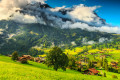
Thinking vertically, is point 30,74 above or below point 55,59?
below

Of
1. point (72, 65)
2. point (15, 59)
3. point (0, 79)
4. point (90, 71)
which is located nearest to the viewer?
point (0, 79)

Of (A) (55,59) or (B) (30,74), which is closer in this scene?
(B) (30,74)

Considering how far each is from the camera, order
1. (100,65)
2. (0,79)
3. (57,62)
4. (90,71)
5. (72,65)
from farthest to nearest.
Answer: (100,65)
(72,65)
(90,71)
(57,62)
(0,79)

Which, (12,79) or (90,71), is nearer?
(12,79)

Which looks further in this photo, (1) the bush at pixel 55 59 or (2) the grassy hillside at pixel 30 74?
(1) the bush at pixel 55 59

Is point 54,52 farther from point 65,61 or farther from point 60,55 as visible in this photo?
point 65,61

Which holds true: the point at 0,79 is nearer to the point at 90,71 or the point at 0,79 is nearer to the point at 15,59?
the point at 15,59

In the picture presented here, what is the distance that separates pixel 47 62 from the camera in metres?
51.9

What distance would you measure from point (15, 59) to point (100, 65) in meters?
152

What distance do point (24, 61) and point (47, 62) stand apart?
138ft

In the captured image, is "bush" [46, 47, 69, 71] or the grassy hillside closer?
the grassy hillside

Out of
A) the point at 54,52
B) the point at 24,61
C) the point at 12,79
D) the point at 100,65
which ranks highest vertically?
the point at 54,52

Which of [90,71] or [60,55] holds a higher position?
[60,55]

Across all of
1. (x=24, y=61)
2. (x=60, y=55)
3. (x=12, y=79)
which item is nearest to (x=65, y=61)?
(x=60, y=55)
